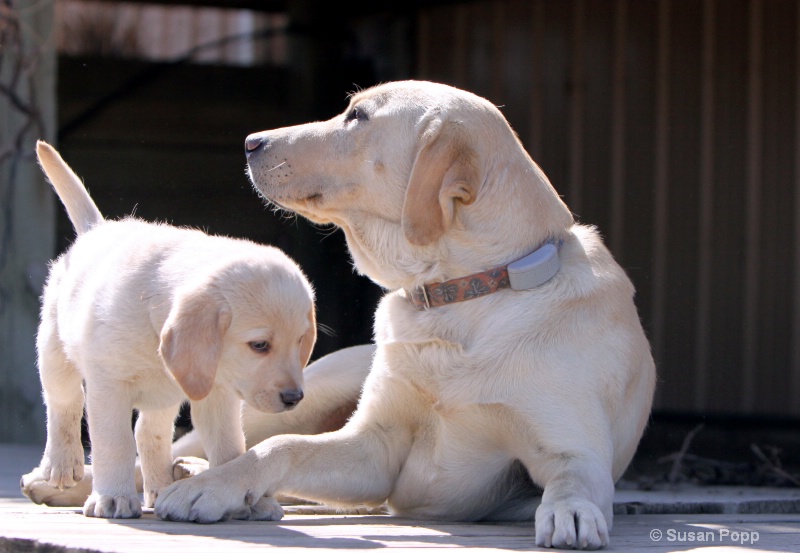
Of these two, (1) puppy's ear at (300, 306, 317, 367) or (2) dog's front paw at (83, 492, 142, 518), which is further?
(1) puppy's ear at (300, 306, 317, 367)

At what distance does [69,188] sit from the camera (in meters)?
3.59

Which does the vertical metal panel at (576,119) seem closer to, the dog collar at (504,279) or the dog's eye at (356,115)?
the dog's eye at (356,115)

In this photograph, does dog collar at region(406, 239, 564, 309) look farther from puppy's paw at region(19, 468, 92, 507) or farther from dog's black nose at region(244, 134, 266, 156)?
puppy's paw at region(19, 468, 92, 507)

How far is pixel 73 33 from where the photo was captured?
22.3 ft

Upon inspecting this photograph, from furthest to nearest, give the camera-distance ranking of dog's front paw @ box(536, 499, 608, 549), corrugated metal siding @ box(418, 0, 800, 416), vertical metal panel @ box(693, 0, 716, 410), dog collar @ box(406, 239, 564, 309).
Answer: vertical metal panel @ box(693, 0, 716, 410), corrugated metal siding @ box(418, 0, 800, 416), dog collar @ box(406, 239, 564, 309), dog's front paw @ box(536, 499, 608, 549)

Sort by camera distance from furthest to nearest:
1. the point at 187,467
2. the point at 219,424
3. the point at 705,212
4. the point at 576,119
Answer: the point at 576,119
the point at 705,212
the point at 187,467
the point at 219,424

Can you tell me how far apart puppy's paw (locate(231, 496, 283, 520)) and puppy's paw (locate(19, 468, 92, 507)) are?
665 millimetres

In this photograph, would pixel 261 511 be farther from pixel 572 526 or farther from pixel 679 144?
pixel 679 144

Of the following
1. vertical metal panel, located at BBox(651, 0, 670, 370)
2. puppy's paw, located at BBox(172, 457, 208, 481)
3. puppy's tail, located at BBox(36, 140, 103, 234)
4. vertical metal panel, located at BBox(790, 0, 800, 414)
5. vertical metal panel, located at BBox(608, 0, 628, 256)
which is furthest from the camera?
vertical metal panel, located at BBox(608, 0, 628, 256)

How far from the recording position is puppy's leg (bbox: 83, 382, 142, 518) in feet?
8.95

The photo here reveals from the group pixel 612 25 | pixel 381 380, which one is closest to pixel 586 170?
pixel 612 25

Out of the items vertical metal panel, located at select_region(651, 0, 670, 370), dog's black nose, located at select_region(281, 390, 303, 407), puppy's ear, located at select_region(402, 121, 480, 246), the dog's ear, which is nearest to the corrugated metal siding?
vertical metal panel, located at select_region(651, 0, 670, 370)

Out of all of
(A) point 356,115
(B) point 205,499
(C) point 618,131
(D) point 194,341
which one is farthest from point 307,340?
(C) point 618,131

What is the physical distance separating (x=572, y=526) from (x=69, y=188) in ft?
6.50
